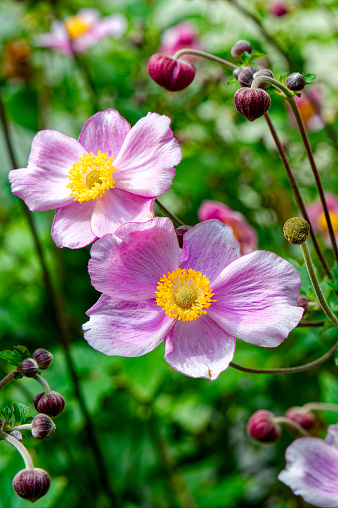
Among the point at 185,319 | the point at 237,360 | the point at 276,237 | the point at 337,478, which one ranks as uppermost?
the point at 185,319

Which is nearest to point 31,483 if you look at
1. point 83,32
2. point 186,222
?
point 186,222

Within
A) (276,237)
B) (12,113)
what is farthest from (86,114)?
(276,237)

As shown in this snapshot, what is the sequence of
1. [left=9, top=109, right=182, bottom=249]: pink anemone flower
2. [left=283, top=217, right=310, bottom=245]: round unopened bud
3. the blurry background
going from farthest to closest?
the blurry background, [left=9, top=109, right=182, bottom=249]: pink anemone flower, [left=283, top=217, right=310, bottom=245]: round unopened bud

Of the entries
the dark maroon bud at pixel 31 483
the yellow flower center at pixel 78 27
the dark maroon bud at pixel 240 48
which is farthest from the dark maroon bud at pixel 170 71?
the yellow flower center at pixel 78 27

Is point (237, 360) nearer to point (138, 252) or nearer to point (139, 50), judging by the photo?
point (138, 252)

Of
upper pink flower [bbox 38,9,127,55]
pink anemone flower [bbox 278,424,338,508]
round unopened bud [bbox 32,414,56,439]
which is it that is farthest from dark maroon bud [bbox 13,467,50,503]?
upper pink flower [bbox 38,9,127,55]

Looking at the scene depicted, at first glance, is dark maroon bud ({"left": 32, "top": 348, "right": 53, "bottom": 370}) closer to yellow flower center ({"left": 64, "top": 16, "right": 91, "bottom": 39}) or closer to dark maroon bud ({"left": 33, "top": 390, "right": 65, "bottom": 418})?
dark maroon bud ({"left": 33, "top": 390, "right": 65, "bottom": 418})

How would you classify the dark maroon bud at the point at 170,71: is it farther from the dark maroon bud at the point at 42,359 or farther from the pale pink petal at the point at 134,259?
the dark maroon bud at the point at 42,359
